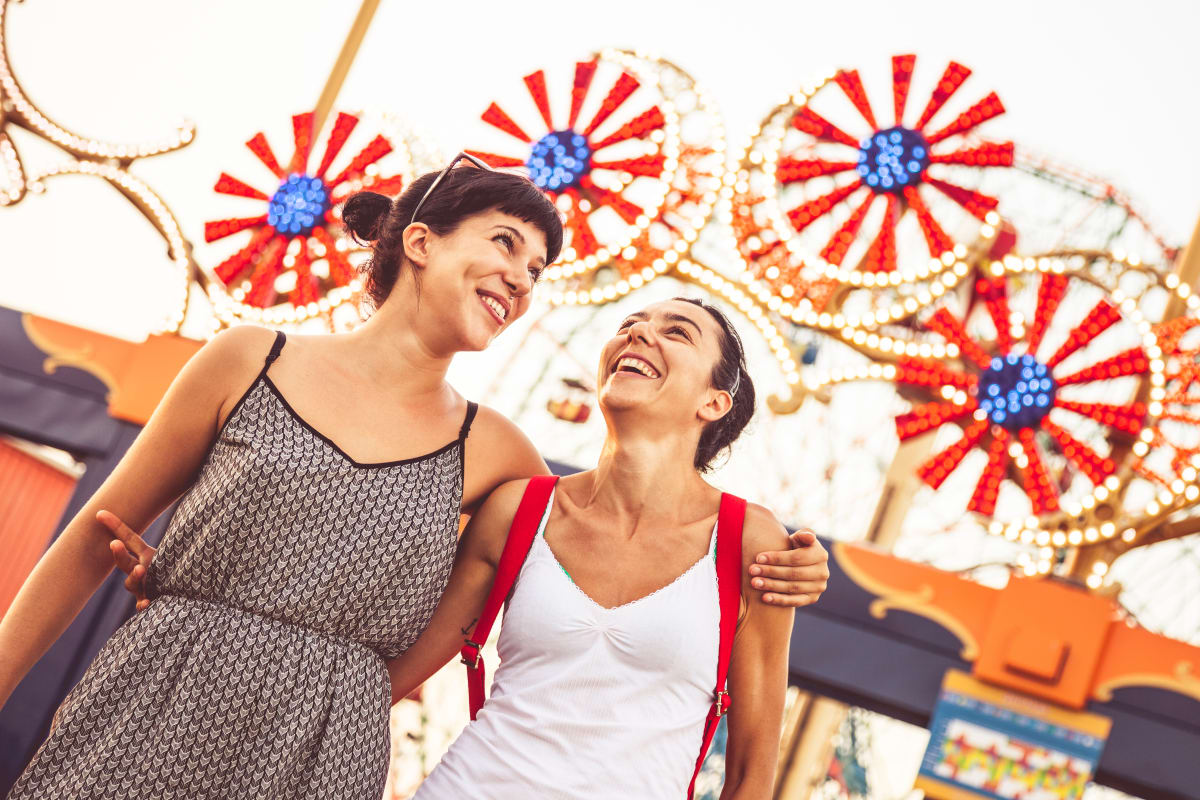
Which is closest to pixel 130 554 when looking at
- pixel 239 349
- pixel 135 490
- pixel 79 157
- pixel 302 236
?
pixel 135 490

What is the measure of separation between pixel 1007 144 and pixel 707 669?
17.4ft

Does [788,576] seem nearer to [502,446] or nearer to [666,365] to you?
[666,365]

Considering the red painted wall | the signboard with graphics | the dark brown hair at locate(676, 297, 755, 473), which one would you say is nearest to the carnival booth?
the signboard with graphics

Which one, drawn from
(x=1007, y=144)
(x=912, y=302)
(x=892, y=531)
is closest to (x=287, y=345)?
(x=912, y=302)

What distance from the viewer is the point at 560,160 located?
7055 mm

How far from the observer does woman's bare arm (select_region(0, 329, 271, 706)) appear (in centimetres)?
186

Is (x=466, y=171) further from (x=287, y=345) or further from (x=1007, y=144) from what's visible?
(x=1007, y=144)

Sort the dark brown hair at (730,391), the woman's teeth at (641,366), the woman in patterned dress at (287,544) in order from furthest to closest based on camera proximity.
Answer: the dark brown hair at (730,391), the woman's teeth at (641,366), the woman in patterned dress at (287,544)

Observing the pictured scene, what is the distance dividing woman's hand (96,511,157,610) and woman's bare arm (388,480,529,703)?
0.51m

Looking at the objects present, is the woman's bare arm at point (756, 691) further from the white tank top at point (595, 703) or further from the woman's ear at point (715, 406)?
the woman's ear at point (715, 406)

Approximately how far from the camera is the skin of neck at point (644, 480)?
2.13 m

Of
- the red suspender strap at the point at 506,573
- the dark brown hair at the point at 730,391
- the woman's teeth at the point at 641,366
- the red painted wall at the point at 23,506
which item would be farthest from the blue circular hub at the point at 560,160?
the red painted wall at the point at 23,506

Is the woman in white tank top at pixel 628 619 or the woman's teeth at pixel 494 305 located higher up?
the woman's teeth at pixel 494 305

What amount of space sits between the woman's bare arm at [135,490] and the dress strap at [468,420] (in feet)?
1.30
